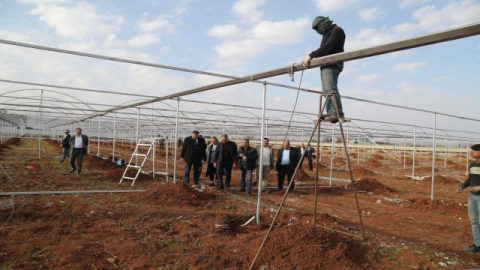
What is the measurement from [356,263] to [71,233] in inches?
172

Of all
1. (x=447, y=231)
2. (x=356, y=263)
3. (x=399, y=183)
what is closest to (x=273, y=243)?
(x=356, y=263)

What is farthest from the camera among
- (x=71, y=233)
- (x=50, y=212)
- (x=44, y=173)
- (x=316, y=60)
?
(x=44, y=173)

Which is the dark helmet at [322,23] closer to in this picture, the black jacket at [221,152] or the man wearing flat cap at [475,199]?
the man wearing flat cap at [475,199]

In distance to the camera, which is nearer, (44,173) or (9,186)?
(9,186)

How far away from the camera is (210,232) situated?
5.38m

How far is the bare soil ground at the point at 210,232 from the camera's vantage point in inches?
160

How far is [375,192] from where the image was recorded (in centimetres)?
1074

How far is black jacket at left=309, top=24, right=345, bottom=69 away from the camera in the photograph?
3305mm

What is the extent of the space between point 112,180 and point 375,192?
9.00 m

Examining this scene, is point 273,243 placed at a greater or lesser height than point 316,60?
lesser

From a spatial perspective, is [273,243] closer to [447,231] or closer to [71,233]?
[71,233]

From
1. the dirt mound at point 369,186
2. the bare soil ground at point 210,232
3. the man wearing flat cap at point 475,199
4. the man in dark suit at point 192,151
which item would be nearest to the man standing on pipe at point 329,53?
the bare soil ground at point 210,232

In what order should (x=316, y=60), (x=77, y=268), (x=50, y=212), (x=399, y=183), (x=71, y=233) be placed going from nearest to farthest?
A: 1. (x=316, y=60)
2. (x=77, y=268)
3. (x=71, y=233)
4. (x=50, y=212)
5. (x=399, y=183)

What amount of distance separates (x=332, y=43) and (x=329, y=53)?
15 cm
